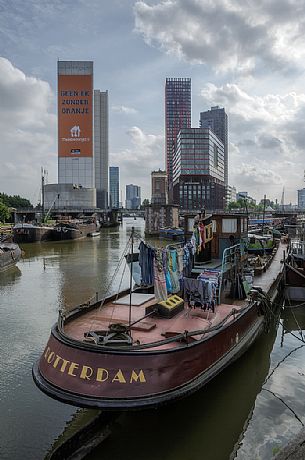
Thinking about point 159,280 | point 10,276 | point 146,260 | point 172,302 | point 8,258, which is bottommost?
point 10,276

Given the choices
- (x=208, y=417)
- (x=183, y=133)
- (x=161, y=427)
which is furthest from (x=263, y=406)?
(x=183, y=133)

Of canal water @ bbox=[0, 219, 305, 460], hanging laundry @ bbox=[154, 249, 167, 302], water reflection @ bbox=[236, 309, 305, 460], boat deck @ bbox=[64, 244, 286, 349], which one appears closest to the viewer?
canal water @ bbox=[0, 219, 305, 460]

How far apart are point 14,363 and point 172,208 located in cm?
8085

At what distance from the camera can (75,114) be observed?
14462 centimetres

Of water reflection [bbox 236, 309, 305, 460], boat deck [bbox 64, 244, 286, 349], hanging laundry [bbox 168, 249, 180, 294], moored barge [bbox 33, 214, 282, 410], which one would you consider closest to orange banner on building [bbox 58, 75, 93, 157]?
boat deck [bbox 64, 244, 286, 349]

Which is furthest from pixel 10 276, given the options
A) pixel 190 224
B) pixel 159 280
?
pixel 159 280

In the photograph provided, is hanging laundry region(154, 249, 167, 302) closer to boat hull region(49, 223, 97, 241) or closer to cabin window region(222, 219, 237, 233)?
cabin window region(222, 219, 237, 233)

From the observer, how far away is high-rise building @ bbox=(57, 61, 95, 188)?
144 m

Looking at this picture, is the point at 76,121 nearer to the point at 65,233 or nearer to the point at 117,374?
the point at 65,233

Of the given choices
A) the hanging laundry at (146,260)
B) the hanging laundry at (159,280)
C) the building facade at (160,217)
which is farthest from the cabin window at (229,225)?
the building facade at (160,217)

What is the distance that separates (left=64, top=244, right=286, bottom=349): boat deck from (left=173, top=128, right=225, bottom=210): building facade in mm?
139203

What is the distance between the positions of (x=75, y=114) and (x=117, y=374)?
146 meters

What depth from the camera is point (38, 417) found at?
10.5 m

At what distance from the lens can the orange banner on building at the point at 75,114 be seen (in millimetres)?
144000
